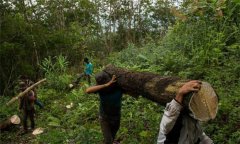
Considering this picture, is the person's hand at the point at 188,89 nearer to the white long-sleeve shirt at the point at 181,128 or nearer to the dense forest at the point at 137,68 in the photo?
the white long-sleeve shirt at the point at 181,128

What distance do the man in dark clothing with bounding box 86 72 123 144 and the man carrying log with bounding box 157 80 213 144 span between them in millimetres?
2098

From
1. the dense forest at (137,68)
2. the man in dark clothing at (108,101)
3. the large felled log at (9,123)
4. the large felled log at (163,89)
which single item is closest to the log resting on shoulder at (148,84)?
the large felled log at (163,89)

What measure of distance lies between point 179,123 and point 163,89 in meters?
1.11

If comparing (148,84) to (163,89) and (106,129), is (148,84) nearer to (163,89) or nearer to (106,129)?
(163,89)

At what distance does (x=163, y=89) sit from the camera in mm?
5051

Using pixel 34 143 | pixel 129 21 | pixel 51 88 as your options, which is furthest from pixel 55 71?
pixel 129 21

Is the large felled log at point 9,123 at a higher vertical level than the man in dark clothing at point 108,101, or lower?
lower

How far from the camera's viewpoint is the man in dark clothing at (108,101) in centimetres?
599

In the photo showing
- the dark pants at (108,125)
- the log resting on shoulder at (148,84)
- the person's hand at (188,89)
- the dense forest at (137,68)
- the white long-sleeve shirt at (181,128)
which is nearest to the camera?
the white long-sleeve shirt at (181,128)

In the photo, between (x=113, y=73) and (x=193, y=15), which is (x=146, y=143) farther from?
(x=193, y=15)

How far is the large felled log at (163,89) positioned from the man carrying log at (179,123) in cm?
10

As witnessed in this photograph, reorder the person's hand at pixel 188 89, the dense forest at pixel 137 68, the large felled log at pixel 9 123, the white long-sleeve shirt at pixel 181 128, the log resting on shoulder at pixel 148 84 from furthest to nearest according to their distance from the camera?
the large felled log at pixel 9 123 → the dense forest at pixel 137 68 → the log resting on shoulder at pixel 148 84 → the person's hand at pixel 188 89 → the white long-sleeve shirt at pixel 181 128

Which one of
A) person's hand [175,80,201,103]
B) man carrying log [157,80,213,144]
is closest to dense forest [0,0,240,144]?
man carrying log [157,80,213,144]

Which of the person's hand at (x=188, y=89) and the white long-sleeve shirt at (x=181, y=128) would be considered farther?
the person's hand at (x=188, y=89)
